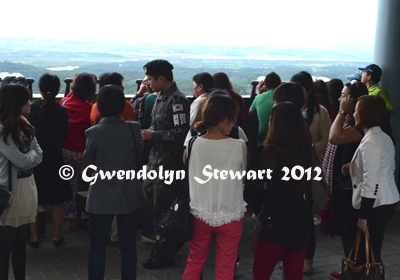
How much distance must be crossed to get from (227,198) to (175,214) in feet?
1.07

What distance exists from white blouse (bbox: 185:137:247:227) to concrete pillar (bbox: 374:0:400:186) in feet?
12.7

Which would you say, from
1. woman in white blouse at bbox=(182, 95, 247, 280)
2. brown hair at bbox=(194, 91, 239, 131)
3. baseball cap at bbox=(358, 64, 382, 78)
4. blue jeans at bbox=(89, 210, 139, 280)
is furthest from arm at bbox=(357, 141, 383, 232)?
baseball cap at bbox=(358, 64, 382, 78)

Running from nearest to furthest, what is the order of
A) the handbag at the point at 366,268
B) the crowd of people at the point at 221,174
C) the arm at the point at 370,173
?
the crowd of people at the point at 221,174
the arm at the point at 370,173
the handbag at the point at 366,268

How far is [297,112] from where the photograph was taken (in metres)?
2.29

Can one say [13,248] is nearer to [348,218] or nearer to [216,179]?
[216,179]

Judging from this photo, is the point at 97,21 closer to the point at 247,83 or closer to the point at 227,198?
the point at 247,83

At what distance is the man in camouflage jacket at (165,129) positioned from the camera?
332 cm

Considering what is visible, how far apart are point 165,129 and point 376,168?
1.65 meters

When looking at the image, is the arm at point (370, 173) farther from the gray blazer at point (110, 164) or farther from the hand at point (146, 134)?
the hand at point (146, 134)

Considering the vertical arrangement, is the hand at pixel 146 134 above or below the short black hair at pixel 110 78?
below

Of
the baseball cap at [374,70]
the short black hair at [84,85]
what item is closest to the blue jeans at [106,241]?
the short black hair at [84,85]

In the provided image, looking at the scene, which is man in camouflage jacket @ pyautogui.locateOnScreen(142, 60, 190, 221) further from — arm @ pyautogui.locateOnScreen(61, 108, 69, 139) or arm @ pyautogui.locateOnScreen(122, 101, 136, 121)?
arm @ pyautogui.locateOnScreen(61, 108, 69, 139)

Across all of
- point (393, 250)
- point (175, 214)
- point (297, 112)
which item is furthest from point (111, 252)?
point (393, 250)

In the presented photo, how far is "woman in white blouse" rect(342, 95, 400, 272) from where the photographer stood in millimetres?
2559
